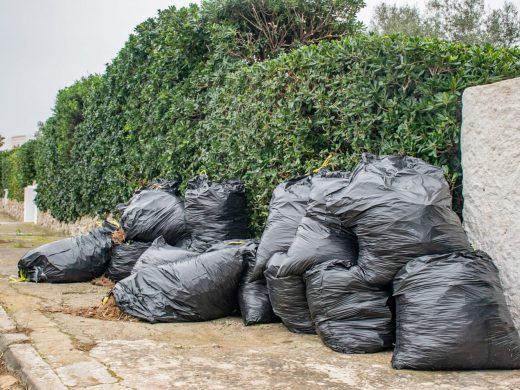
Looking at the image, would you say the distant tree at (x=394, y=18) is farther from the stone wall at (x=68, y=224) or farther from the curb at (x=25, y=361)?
the curb at (x=25, y=361)

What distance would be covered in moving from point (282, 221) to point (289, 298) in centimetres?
58

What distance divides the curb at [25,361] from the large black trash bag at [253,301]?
55.7 inches

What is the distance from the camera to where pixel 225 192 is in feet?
16.9

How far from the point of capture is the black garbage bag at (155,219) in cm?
550

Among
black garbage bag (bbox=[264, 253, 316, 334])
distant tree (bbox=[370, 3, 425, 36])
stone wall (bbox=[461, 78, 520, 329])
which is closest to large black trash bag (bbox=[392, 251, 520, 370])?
stone wall (bbox=[461, 78, 520, 329])

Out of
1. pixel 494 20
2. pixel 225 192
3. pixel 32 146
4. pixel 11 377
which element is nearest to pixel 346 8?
pixel 225 192

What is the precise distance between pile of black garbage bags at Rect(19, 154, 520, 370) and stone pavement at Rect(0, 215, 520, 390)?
0.11 meters

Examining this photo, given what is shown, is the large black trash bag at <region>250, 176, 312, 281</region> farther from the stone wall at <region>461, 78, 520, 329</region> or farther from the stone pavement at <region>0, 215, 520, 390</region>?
the stone wall at <region>461, 78, 520, 329</region>

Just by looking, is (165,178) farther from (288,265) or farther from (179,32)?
(288,265)

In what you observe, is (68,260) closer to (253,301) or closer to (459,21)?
(253,301)

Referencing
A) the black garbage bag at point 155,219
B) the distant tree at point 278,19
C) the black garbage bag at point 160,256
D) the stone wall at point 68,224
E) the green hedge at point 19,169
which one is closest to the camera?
the black garbage bag at point 160,256

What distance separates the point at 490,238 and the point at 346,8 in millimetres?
3930

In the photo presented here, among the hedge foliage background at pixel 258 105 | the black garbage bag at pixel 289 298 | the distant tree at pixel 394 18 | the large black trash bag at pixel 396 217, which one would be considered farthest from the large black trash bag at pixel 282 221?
the distant tree at pixel 394 18

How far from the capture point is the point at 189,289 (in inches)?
160
